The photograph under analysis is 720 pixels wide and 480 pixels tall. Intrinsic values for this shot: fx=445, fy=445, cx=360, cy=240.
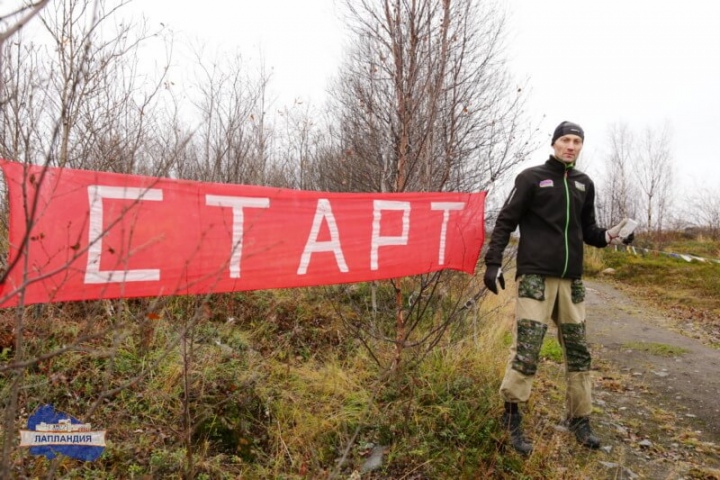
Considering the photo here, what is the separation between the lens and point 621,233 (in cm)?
286

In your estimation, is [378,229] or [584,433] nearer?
[584,433]

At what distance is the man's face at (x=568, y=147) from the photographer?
2.73 metres

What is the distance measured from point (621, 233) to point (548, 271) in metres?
0.65

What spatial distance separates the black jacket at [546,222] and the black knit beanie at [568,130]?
16cm

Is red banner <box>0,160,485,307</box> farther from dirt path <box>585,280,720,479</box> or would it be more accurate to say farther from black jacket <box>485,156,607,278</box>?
dirt path <box>585,280,720,479</box>

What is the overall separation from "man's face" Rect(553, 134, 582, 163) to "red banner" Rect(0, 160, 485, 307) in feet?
2.22

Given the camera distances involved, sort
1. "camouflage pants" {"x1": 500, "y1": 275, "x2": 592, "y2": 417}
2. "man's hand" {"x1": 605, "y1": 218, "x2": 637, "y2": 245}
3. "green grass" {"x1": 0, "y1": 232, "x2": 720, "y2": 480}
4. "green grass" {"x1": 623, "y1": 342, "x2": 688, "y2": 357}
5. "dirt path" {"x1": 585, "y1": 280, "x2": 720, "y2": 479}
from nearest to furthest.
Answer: "green grass" {"x1": 0, "y1": 232, "x2": 720, "y2": 480}
"camouflage pants" {"x1": 500, "y1": 275, "x2": 592, "y2": 417}
"dirt path" {"x1": 585, "y1": 280, "x2": 720, "y2": 479}
"man's hand" {"x1": 605, "y1": 218, "x2": 637, "y2": 245}
"green grass" {"x1": 623, "y1": 342, "x2": 688, "y2": 357}

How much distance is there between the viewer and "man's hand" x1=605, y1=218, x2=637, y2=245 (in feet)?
9.31

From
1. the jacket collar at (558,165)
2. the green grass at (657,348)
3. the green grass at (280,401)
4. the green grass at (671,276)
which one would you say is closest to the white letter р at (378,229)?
the green grass at (280,401)

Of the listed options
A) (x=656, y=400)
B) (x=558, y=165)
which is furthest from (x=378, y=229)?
(x=656, y=400)

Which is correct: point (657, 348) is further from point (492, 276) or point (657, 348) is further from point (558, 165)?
point (492, 276)

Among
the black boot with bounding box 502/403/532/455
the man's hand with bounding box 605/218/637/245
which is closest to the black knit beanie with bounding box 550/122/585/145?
the man's hand with bounding box 605/218/637/245

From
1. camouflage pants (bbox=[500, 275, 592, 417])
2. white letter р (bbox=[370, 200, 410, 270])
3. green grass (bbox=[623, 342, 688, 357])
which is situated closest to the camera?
camouflage pants (bbox=[500, 275, 592, 417])

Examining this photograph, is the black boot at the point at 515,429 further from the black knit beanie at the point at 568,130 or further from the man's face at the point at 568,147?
the black knit beanie at the point at 568,130
